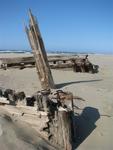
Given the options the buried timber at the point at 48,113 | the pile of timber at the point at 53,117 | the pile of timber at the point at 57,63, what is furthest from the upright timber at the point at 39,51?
the pile of timber at the point at 57,63

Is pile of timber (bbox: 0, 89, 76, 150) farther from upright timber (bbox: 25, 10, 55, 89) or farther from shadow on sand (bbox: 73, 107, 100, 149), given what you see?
upright timber (bbox: 25, 10, 55, 89)

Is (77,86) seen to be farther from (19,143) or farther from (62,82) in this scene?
(19,143)

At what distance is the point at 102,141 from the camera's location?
27.0 ft

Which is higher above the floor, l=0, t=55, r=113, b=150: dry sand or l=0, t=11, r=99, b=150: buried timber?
l=0, t=11, r=99, b=150: buried timber

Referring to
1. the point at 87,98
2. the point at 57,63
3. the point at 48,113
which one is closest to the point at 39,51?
the point at 87,98

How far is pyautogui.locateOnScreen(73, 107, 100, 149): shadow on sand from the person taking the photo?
27.1ft

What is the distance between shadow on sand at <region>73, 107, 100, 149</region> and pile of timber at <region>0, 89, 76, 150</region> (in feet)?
1.31

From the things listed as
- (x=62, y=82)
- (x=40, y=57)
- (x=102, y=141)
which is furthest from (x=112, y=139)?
(x=62, y=82)

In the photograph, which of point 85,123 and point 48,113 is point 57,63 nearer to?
point 85,123

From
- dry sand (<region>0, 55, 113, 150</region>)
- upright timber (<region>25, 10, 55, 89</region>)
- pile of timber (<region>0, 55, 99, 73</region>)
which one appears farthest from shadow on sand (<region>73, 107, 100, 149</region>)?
pile of timber (<region>0, 55, 99, 73</region>)

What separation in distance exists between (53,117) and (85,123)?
201 centimetres

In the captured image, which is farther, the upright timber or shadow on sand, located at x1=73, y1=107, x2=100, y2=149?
the upright timber

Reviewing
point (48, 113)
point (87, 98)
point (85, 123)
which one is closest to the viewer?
point (48, 113)

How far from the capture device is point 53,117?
750cm
